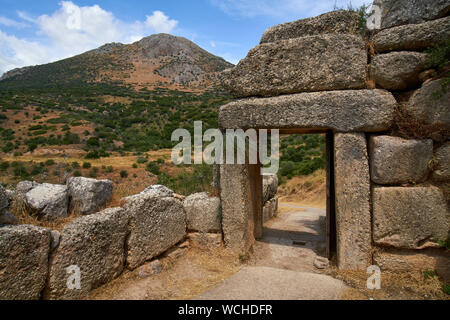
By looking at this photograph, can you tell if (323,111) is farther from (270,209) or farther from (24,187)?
(270,209)

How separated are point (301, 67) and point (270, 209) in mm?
4816

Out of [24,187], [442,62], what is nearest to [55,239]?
[24,187]

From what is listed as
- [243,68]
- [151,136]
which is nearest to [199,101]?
[151,136]

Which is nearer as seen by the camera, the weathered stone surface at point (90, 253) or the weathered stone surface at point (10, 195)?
the weathered stone surface at point (90, 253)

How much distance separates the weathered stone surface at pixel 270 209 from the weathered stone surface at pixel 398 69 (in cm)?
452

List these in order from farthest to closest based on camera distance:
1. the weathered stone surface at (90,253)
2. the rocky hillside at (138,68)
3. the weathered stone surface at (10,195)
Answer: the rocky hillside at (138,68)
the weathered stone surface at (10,195)
the weathered stone surface at (90,253)

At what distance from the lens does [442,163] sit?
3.29m

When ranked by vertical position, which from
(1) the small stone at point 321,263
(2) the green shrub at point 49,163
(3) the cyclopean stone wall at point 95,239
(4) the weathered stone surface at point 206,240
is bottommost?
(1) the small stone at point 321,263

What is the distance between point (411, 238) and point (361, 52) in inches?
98.1

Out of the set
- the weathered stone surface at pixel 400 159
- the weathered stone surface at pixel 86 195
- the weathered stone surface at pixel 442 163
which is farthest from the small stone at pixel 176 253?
the weathered stone surface at pixel 442 163

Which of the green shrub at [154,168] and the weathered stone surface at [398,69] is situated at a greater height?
the weathered stone surface at [398,69]

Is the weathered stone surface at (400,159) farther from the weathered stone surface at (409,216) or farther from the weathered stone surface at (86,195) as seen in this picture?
the weathered stone surface at (86,195)

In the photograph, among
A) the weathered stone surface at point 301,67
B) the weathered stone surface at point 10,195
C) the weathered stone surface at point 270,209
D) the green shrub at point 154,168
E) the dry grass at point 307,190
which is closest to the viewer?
the weathered stone surface at point 10,195

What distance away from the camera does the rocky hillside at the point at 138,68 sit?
1698 inches
